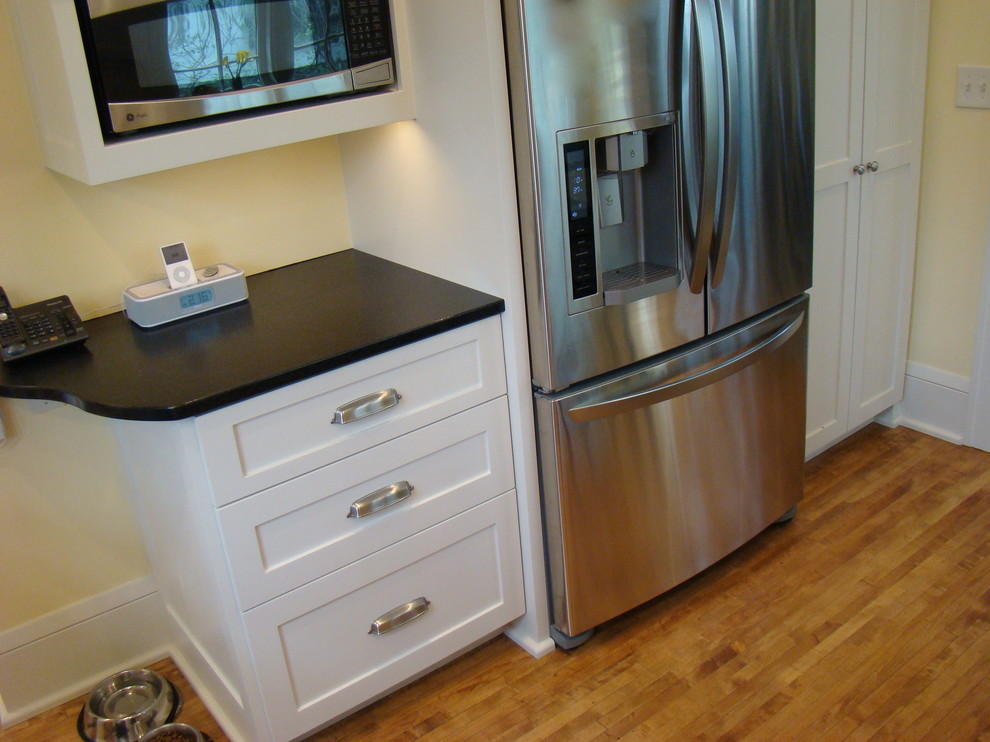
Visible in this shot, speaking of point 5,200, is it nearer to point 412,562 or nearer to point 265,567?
point 265,567

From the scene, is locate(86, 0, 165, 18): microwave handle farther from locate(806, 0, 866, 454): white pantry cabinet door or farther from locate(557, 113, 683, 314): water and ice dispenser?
locate(806, 0, 866, 454): white pantry cabinet door

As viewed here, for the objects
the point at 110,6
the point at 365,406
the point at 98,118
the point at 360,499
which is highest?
the point at 110,6

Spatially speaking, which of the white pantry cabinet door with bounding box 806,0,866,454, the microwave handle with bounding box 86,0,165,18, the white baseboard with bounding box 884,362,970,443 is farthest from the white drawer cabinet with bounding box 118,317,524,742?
the white baseboard with bounding box 884,362,970,443

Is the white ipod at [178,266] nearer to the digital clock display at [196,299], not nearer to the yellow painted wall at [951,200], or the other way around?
the digital clock display at [196,299]

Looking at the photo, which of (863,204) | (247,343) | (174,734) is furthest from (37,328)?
(863,204)

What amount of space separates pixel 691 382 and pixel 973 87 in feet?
4.12

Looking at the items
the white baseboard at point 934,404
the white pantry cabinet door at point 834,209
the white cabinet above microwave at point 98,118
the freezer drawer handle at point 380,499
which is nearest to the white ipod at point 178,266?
the white cabinet above microwave at point 98,118

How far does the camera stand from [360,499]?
1.81 metres

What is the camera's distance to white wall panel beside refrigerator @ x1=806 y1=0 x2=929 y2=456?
233cm

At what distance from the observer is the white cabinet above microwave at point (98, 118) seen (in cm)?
155

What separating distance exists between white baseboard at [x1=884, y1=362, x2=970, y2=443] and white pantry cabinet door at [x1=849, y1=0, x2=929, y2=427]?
1.9 inches

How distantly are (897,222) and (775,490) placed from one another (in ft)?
2.92

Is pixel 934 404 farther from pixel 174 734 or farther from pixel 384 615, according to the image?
pixel 174 734

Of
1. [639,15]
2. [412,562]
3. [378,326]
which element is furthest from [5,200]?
[639,15]
